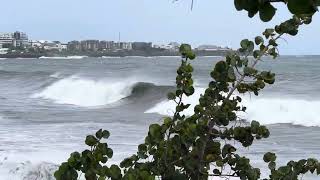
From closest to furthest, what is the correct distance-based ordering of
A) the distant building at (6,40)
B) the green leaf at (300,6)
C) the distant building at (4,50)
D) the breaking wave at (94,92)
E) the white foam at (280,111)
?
the green leaf at (300,6), the white foam at (280,111), the breaking wave at (94,92), the distant building at (4,50), the distant building at (6,40)

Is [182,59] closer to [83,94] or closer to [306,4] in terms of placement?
[306,4]

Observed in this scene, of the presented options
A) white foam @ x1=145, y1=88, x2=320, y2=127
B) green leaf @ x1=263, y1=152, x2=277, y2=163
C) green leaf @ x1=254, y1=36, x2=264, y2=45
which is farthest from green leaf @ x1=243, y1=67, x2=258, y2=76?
white foam @ x1=145, y1=88, x2=320, y2=127

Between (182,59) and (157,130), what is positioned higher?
(182,59)

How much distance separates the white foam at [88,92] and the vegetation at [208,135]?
89.7 ft

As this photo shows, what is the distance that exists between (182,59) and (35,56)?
158 metres

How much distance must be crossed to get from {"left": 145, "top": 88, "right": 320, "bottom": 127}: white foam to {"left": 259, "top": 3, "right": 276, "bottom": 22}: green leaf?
18113 millimetres

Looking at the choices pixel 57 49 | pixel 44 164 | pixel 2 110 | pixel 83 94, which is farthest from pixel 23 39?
pixel 44 164

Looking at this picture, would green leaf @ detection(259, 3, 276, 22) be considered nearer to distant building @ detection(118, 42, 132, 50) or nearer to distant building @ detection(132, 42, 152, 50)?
distant building @ detection(132, 42, 152, 50)

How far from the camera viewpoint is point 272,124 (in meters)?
19.8

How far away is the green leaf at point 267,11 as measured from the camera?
4.33ft

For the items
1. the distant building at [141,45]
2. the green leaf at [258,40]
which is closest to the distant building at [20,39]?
the distant building at [141,45]

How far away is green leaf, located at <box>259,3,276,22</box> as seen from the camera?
1320 millimetres

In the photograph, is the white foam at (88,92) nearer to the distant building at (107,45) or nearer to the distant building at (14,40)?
the distant building at (107,45)

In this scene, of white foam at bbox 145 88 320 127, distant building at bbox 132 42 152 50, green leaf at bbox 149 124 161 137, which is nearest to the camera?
green leaf at bbox 149 124 161 137
